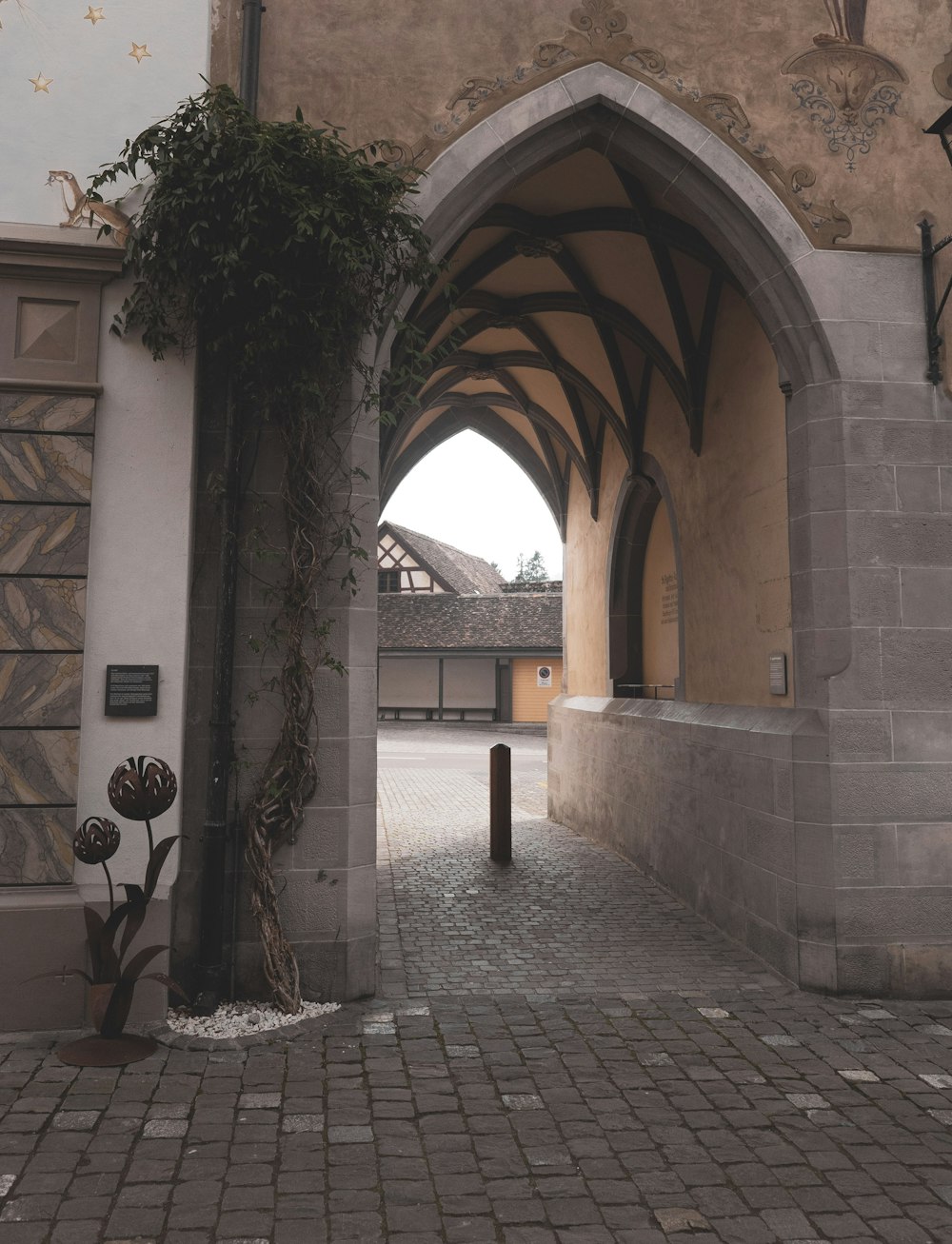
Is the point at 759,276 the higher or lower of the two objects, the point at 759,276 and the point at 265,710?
the higher

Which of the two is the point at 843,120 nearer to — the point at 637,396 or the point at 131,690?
the point at 637,396

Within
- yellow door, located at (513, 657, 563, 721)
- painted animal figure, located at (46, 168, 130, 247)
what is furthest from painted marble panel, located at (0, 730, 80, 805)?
yellow door, located at (513, 657, 563, 721)

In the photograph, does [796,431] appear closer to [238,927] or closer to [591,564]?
[238,927]

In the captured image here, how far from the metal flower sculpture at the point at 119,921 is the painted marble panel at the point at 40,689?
19.9 inches

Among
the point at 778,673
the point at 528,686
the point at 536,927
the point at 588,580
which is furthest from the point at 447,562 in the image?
the point at 778,673

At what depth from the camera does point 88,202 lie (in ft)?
15.9

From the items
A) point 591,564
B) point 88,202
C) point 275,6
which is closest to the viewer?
point 88,202

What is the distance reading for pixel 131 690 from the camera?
15.5 ft

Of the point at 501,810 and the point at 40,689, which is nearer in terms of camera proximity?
the point at 40,689

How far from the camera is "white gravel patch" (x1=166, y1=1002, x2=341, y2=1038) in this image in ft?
14.6

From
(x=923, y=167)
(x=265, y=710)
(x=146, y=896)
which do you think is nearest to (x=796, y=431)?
(x=923, y=167)

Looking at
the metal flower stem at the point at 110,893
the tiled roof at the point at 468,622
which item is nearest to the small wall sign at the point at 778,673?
the metal flower stem at the point at 110,893

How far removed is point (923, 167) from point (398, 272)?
3.23 m

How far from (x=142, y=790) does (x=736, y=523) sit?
441 centimetres
